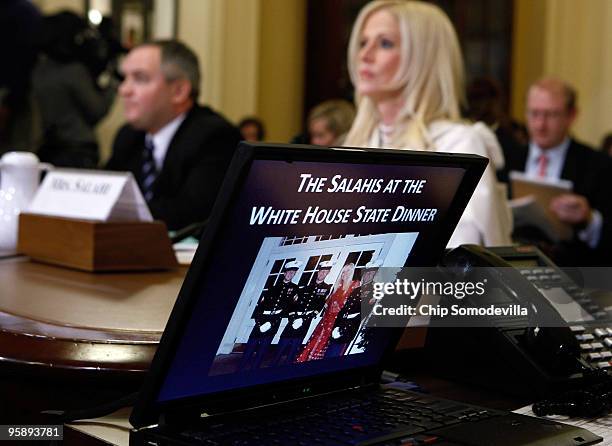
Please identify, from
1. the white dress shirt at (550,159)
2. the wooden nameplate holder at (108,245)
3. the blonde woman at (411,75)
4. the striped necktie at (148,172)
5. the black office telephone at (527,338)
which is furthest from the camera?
the white dress shirt at (550,159)

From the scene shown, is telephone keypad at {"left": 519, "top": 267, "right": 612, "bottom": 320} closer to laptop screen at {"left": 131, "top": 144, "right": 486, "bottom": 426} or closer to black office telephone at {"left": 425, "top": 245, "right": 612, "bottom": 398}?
black office telephone at {"left": 425, "top": 245, "right": 612, "bottom": 398}

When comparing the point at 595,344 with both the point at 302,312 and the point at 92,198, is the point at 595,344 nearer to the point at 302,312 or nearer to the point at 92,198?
the point at 302,312

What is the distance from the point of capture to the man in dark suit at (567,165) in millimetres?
3590

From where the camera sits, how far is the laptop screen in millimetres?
813

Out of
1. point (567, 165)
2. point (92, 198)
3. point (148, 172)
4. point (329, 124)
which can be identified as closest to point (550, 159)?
point (567, 165)

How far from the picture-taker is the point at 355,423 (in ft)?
2.95

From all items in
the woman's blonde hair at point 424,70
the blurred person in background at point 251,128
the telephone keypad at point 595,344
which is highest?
the woman's blonde hair at point 424,70

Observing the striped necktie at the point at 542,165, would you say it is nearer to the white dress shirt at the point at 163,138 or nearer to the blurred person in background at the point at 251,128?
the white dress shirt at the point at 163,138

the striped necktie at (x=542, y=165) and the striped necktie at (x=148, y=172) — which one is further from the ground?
the striped necktie at (x=148, y=172)

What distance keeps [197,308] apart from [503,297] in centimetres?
43

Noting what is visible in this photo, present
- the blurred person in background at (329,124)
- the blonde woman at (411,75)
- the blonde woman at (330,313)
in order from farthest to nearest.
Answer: the blurred person in background at (329,124), the blonde woman at (411,75), the blonde woman at (330,313)

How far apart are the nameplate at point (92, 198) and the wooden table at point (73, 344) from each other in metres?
0.37

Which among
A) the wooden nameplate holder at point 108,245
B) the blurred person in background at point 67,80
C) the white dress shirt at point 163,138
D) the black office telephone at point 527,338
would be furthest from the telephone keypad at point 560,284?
the blurred person in background at point 67,80

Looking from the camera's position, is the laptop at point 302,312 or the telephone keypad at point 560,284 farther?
the telephone keypad at point 560,284
